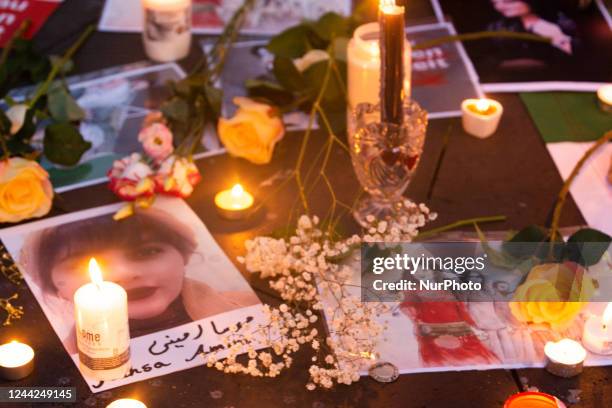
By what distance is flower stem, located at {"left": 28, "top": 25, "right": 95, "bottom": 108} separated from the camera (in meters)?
1.39

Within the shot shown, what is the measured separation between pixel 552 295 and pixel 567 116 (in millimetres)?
455

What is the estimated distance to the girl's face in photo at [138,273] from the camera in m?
1.11

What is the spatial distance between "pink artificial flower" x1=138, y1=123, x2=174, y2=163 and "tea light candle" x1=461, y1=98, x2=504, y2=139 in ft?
1.36

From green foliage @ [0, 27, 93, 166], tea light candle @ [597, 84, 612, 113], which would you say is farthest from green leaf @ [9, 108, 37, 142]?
tea light candle @ [597, 84, 612, 113]

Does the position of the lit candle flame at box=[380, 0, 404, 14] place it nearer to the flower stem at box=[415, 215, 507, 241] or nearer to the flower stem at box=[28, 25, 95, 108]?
the flower stem at box=[415, 215, 507, 241]

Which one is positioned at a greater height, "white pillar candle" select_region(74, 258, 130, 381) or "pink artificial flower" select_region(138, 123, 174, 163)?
"pink artificial flower" select_region(138, 123, 174, 163)

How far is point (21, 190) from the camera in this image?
1213 millimetres

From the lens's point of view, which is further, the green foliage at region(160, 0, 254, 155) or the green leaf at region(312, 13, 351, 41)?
the green leaf at region(312, 13, 351, 41)

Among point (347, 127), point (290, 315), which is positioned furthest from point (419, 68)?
point (290, 315)

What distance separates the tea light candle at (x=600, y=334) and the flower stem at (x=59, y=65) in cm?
77

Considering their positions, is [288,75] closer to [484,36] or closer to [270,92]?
[270,92]

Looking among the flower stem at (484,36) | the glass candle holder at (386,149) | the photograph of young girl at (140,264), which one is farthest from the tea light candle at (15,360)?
the flower stem at (484,36)

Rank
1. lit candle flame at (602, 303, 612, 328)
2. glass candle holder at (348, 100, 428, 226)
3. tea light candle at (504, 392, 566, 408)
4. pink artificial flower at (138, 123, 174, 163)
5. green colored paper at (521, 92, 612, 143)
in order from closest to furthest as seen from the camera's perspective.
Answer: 1. tea light candle at (504, 392, 566, 408)
2. lit candle flame at (602, 303, 612, 328)
3. glass candle holder at (348, 100, 428, 226)
4. pink artificial flower at (138, 123, 174, 163)
5. green colored paper at (521, 92, 612, 143)

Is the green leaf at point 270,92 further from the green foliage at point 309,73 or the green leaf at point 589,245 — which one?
the green leaf at point 589,245
